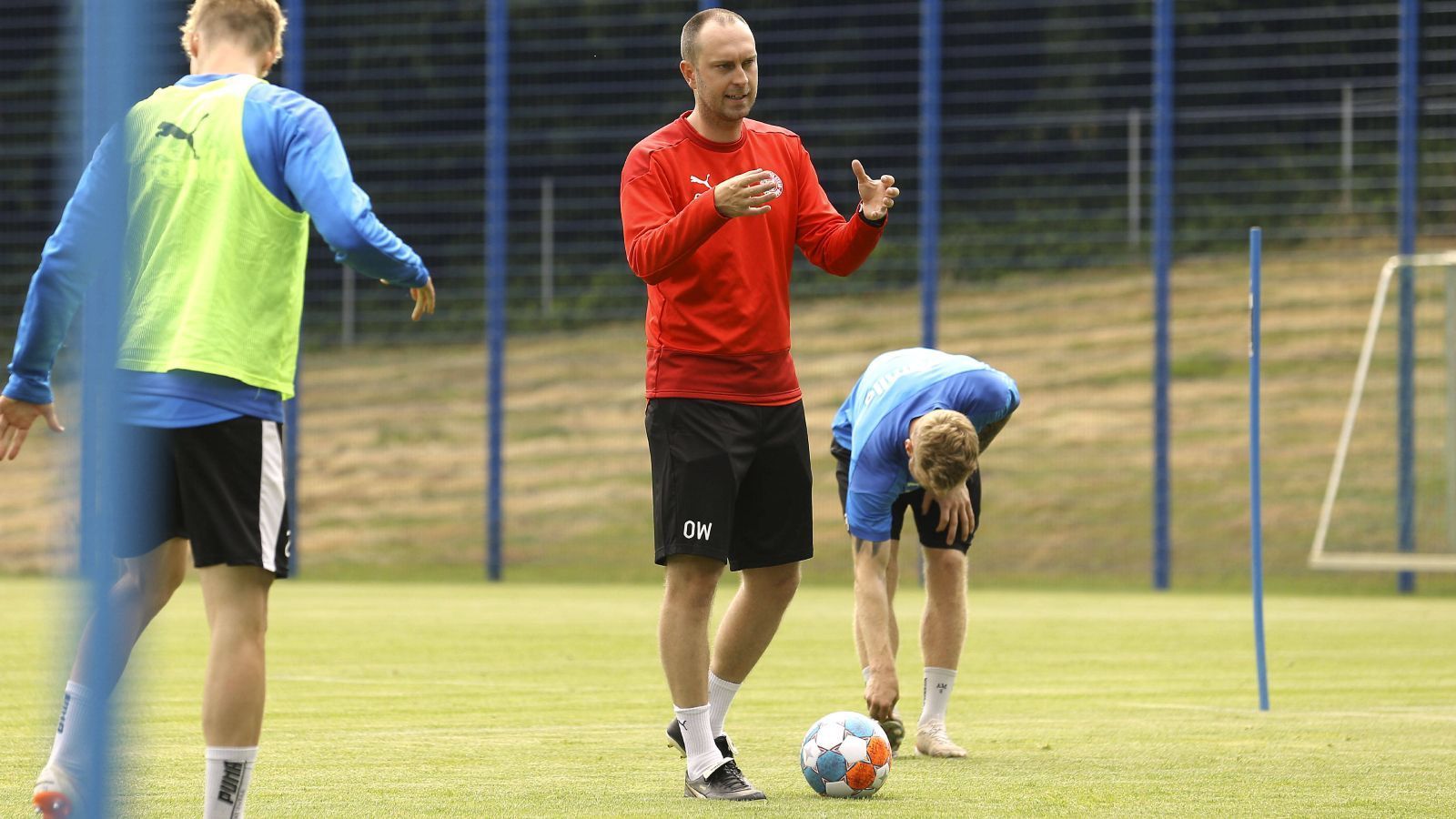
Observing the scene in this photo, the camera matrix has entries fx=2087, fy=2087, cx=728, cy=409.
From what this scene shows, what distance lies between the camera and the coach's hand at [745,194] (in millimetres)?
4898

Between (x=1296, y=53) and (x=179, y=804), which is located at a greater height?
(x=1296, y=53)

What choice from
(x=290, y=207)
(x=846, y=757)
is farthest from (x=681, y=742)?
(x=290, y=207)

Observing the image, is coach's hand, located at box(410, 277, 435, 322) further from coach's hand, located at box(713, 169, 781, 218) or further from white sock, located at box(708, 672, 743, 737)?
white sock, located at box(708, 672, 743, 737)

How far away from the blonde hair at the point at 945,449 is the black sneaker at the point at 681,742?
919mm

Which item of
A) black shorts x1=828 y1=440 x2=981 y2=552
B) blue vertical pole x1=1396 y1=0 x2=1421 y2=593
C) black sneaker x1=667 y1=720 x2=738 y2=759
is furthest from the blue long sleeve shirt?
blue vertical pole x1=1396 y1=0 x2=1421 y2=593

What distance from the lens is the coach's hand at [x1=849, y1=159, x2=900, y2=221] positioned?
17.9 ft

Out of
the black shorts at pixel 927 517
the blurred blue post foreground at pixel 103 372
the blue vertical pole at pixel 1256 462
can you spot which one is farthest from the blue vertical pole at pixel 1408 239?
the blurred blue post foreground at pixel 103 372

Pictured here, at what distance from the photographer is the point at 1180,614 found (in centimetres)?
1291

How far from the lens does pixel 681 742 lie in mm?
6004

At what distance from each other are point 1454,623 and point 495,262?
27.4 ft

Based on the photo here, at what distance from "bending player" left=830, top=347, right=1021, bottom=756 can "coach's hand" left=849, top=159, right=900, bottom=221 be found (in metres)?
0.66

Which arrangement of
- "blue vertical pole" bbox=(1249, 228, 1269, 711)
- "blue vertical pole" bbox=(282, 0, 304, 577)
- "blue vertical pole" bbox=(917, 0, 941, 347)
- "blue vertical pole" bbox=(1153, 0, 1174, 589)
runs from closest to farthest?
"blue vertical pole" bbox=(1249, 228, 1269, 711) < "blue vertical pole" bbox=(1153, 0, 1174, 589) < "blue vertical pole" bbox=(917, 0, 941, 347) < "blue vertical pole" bbox=(282, 0, 304, 577)

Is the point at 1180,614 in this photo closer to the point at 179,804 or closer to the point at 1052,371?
the point at 1052,371

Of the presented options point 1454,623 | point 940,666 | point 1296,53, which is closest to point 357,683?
Result: point 940,666
